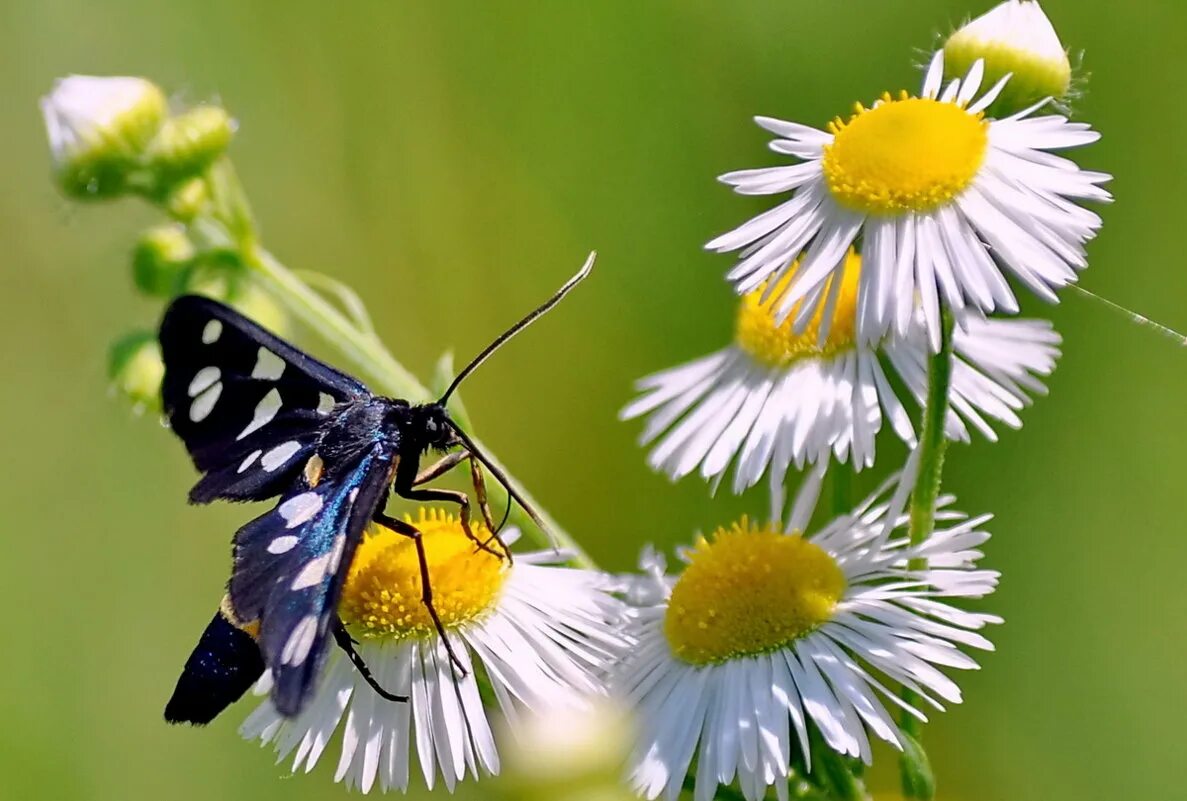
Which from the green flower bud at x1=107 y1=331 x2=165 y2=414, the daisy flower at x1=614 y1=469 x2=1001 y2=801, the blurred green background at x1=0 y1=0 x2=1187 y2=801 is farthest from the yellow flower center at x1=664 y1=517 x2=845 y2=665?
the blurred green background at x1=0 y1=0 x2=1187 y2=801

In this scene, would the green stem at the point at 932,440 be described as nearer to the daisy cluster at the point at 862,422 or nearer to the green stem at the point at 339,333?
the daisy cluster at the point at 862,422

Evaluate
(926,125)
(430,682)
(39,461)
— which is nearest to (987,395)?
(926,125)

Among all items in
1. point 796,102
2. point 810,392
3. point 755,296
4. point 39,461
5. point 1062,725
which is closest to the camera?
point 810,392

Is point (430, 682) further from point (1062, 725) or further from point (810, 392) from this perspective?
point (1062, 725)

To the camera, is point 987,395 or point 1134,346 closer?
point 987,395

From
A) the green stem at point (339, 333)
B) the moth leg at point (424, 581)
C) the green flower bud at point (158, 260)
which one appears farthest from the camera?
the green flower bud at point (158, 260)

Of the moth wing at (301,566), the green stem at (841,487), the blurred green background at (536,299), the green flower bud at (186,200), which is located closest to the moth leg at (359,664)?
the moth wing at (301,566)

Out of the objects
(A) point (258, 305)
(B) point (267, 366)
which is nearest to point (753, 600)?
(B) point (267, 366)

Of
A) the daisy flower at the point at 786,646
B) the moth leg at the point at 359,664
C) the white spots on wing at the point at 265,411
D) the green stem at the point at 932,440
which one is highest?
the white spots on wing at the point at 265,411

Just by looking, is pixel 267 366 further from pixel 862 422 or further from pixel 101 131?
pixel 862 422
